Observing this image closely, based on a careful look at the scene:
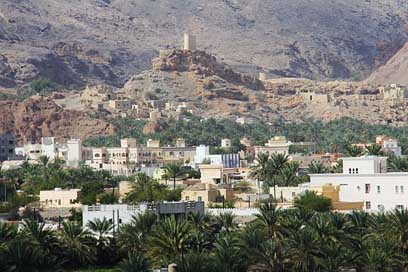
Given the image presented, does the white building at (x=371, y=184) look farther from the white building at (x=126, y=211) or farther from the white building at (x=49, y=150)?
the white building at (x=49, y=150)

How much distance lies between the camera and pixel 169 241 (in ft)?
185

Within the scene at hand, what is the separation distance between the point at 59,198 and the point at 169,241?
36.4 meters

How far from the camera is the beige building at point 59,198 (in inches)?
3557

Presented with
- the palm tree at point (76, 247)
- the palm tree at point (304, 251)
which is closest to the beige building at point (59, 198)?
the palm tree at point (76, 247)

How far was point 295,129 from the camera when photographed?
643 ft

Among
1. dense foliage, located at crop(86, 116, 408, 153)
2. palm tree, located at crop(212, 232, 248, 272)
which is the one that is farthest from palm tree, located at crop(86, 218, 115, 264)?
dense foliage, located at crop(86, 116, 408, 153)

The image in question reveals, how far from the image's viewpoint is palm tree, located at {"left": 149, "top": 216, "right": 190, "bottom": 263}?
56250 millimetres

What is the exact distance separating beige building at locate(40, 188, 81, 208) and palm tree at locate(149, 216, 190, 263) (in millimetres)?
32920

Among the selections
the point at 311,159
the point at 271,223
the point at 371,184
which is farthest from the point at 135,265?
the point at 311,159

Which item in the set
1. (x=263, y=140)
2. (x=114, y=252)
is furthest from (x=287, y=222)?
(x=263, y=140)

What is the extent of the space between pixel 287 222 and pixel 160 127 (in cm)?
13630

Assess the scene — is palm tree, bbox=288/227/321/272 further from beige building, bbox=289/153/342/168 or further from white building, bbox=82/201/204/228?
beige building, bbox=289/153/342/168

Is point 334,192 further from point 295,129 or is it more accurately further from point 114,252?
point 295,129

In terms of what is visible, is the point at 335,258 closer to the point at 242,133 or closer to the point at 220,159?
the point at 220,159
